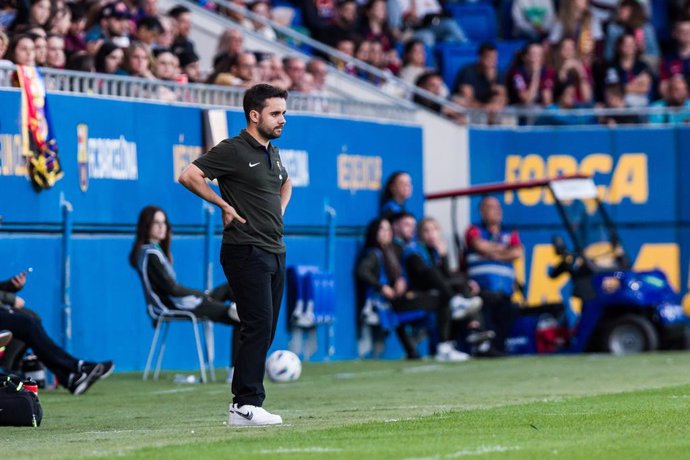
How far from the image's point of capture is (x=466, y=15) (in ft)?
89.7

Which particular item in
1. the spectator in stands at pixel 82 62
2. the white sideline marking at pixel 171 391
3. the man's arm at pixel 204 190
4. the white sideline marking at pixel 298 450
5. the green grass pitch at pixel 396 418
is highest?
the spectator in stands at pixel 82 62

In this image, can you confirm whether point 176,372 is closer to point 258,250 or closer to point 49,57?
point 49,57

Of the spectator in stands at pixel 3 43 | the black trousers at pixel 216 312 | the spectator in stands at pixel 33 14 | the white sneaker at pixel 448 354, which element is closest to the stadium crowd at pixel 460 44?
the spectator in stands at pixel 33 14

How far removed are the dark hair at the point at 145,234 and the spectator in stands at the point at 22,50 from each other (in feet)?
5.80

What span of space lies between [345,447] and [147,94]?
32.7 feet

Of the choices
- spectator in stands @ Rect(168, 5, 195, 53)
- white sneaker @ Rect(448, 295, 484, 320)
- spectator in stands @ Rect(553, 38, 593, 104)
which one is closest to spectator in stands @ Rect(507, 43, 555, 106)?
spectator in stands @ Rect(553, 38, 593, 104)

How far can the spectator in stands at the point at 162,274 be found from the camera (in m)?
15.9

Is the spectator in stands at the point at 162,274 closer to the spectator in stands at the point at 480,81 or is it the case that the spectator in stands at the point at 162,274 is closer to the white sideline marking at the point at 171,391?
the white sideline marking at the point at 171,391

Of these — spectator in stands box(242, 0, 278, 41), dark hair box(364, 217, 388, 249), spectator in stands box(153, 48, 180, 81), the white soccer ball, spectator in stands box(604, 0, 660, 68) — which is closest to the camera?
the white soccer ball

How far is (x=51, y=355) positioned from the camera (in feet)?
45.6

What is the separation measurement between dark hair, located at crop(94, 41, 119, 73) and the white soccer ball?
441 cm

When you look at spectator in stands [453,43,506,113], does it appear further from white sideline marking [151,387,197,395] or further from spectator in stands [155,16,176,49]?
white sideline marking [151,387,197,395]

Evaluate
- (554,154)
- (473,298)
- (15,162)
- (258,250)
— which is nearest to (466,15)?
(554,154)

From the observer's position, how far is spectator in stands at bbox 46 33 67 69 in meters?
16.8
